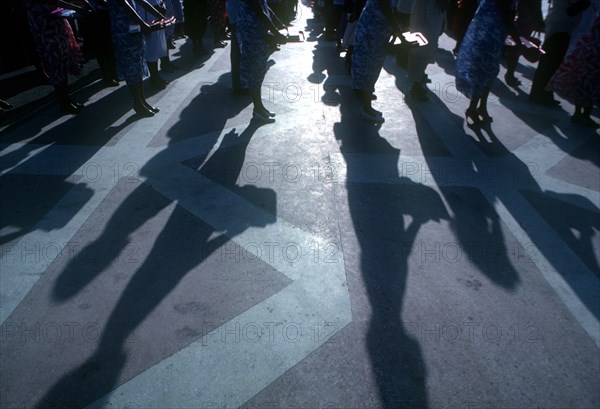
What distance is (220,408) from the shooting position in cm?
188

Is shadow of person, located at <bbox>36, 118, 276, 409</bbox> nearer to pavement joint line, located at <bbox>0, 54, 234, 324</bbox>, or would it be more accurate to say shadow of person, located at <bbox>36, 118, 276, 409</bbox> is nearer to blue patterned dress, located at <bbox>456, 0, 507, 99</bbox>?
pavement joint line, located at <bbox>0, 54, 234, 324</bbox>

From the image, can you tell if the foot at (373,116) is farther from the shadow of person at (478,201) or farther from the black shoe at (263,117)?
the black shoe at (263,117)

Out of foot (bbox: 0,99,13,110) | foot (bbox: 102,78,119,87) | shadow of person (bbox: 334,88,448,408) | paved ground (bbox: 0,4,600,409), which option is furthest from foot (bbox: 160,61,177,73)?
shadow of person (bbox: 334,88,448,408)

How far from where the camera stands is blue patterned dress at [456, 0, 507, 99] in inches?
174

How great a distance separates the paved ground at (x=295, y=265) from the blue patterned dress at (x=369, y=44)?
710 millimetres

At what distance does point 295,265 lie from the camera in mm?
2766

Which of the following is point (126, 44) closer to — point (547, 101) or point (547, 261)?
point (547, 261)

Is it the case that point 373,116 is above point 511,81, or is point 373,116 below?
below

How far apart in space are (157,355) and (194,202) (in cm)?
157

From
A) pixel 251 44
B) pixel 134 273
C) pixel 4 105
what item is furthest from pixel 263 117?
pixel 4 105

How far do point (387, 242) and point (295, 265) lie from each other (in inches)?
31.6

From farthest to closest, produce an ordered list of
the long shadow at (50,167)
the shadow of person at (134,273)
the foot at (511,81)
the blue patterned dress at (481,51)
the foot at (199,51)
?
the foot at (199,51)
the foot at (511,81)
the blue patterned dress at (481,51)
the long shadow at (50,167)
the shadow of person at (134,273)

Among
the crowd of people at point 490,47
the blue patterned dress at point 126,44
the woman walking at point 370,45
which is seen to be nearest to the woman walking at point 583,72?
the crowd of people at point 490,47

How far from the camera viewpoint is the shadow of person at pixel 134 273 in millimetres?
1965
